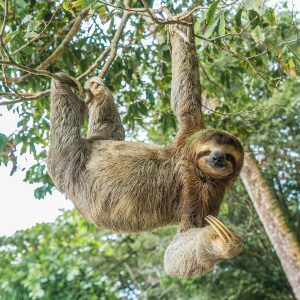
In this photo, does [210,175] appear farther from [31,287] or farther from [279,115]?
[279,115]

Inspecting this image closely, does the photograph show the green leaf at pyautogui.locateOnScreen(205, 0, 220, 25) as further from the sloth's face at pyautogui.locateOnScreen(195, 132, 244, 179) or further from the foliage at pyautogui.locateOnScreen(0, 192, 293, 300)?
the foliage at pyautogui.locateOnScreen(0, 192, 293, 300)

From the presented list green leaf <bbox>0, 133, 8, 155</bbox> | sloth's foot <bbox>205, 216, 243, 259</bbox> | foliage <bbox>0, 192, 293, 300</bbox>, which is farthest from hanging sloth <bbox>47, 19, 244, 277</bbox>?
foliage <bbox>0, 192, 293, 300</bbox>

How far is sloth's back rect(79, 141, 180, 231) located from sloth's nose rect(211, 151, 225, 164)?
0.47 m

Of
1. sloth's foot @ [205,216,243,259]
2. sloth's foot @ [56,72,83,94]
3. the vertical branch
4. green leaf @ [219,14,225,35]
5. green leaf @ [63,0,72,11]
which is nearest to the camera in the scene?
sloth's foot @ [205,216,243,259]

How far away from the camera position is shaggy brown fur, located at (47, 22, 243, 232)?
15.6 ft

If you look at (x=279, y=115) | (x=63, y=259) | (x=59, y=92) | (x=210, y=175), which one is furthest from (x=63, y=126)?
(x=279, y=115)

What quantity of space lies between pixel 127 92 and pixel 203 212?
305cm

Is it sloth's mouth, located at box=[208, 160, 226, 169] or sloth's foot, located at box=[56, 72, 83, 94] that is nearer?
sloth's mouth, located at box=[208, 160, 226, 169]

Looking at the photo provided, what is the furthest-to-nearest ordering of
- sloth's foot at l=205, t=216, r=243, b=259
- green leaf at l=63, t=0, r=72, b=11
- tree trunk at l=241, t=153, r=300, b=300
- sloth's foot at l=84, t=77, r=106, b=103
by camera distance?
tree trunk at l=241, t=153, r=300, b=300 → sloth's foot at l=84, t=77, r=106, b=103 → green leaf at l=63, t=0, r=72, b=11 → sloth's foot at l=205, t=216, r=243, b=259

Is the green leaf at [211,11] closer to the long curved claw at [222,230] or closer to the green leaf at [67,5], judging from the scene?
the green leaf at [67,5]

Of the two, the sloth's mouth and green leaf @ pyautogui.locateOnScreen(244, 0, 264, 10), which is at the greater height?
green leaf @ pyautogui.locateOnScreen(244, 0, 264, 10)

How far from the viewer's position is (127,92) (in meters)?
7.27

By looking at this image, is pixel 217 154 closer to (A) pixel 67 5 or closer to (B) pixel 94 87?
(B) pixel 94 87

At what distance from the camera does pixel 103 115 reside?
5754 mm
